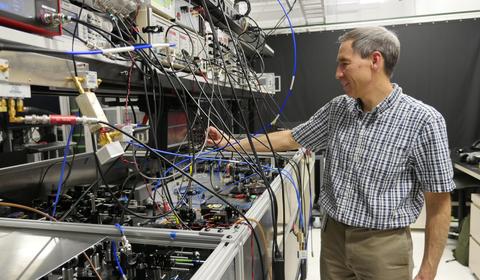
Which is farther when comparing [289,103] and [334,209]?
[289,103]

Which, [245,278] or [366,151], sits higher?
[366,151]

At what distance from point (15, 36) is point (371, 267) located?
4.56ft

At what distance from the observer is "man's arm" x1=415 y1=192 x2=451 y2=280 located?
4.41 feet

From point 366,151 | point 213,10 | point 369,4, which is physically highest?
point 369,4

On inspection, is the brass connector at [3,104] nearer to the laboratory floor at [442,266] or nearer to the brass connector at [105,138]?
the brass connector at [105,138]

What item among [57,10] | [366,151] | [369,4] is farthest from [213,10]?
[369,4]

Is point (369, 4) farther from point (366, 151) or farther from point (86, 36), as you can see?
point (86, 36)

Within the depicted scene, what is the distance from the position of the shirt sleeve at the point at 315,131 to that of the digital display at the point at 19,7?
126cm

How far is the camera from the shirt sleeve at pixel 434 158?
49.8 inches

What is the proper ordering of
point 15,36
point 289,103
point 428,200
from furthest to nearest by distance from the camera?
point 289,103 < point 428,200 < point 15,36

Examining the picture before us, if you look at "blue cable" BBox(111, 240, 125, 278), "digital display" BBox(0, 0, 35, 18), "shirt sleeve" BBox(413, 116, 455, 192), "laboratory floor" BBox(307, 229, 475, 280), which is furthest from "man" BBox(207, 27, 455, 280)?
"laboratory floor" BBox(307, 229, 475, 280)

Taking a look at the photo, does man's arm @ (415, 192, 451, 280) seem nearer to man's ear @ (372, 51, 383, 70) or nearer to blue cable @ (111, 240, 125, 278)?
man's ear @ (372, 51, 383, 70)

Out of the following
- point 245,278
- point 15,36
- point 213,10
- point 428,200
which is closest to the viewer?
point 15,36

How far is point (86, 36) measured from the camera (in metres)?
0.88
